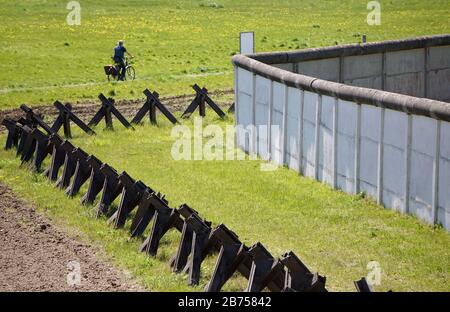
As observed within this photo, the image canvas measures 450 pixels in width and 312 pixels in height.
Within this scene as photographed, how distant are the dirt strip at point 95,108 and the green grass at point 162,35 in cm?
141

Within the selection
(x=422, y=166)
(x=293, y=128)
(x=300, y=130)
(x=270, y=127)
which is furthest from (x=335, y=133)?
(x=422, y=166)

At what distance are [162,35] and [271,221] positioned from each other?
1583 inches

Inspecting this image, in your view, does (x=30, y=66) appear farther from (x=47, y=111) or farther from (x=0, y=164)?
(x=0, y=164)

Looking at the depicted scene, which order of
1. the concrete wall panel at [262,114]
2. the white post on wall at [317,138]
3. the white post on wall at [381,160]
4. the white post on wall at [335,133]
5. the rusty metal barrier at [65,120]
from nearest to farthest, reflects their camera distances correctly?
the white post on wall at [381,160] < the white post on wall at [335,133] < the white post on wall at [317,138] < the concrete wall panel at [262,114] < the rusty metal barrier at [65,120]

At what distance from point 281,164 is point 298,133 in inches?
46.5

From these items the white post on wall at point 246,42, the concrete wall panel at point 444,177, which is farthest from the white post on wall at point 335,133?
the white post on wall at point 246,42

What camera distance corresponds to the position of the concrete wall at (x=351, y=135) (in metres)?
18.1

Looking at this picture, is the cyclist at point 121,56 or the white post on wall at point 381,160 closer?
the white post on wall at point 381,160

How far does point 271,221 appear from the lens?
1853 cm

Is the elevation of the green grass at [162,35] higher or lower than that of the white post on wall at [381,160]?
lower

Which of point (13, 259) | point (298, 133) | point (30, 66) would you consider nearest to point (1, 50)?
point (30, 66)

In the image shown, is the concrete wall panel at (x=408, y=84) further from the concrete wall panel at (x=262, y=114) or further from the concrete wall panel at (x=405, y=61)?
the concrete wall panel at (x=262, y=114)

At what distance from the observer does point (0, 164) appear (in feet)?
78.5

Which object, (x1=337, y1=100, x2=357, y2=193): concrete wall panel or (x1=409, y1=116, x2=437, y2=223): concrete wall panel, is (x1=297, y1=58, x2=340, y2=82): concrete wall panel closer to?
(x1=337, y1=100, x2=357, y2=193): concrete wall panel
